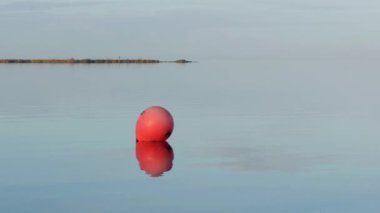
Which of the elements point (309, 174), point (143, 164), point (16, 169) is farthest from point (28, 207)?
point (309, 174)

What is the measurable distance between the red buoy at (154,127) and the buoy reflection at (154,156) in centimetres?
12

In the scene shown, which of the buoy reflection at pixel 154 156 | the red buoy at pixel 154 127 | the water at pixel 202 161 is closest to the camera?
the water at pixel 202 161

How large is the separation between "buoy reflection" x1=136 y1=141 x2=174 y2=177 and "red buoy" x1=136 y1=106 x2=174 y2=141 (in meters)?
0.12

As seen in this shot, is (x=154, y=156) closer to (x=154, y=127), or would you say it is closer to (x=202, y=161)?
(x=202, y=161)

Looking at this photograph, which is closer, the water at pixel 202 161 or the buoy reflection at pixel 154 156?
the water at pixel 202 161

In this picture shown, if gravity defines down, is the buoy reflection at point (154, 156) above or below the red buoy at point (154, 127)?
below

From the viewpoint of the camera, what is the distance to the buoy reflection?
487 inches

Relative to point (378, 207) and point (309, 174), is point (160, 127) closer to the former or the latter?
point (309, 174)

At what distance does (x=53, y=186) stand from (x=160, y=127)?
16.5ft

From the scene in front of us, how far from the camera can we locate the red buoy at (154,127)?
15.6 meters

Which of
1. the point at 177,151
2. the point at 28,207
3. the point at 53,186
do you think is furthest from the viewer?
the point at 177,151

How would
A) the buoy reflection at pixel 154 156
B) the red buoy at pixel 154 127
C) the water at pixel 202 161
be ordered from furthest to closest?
the red buoy at pixel 154 127
the buoy reflection at pixel 154 156
the water at pixel 202 161

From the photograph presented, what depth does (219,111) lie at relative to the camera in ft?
74.7

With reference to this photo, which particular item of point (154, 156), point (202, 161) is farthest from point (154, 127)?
point (202, 161)
